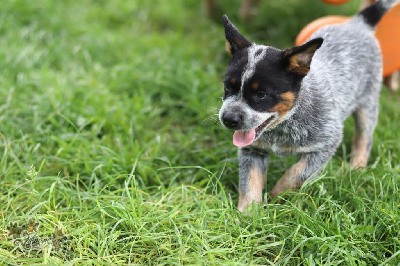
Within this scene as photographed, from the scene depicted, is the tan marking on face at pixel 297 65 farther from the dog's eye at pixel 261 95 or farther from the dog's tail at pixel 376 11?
the dog's tail at pixel 376 11

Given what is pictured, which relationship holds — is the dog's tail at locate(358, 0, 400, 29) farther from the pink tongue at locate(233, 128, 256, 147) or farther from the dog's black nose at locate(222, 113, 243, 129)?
the dog's black nose at locate(222, 113, 243, 129)

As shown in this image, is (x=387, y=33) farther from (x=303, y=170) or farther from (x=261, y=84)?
(x=261, y=84)

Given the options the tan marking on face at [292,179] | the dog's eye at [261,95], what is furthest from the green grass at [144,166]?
the dog's eye at [261,95]

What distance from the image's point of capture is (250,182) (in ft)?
13.1

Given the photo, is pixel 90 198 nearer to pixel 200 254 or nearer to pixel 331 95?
pixel 200 254

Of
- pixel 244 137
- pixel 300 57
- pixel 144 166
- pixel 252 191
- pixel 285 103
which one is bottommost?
pixel 144 166

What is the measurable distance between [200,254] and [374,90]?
221cm

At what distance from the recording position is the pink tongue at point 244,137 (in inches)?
148

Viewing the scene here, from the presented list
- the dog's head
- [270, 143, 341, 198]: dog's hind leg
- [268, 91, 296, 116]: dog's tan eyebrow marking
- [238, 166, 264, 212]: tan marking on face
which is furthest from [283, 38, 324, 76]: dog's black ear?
[238, 166, 264, 212]: tan marking on face

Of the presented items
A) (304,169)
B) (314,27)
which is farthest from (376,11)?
(304,169)

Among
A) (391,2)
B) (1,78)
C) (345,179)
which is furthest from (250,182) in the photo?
(1,78)

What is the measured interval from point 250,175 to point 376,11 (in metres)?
1.85

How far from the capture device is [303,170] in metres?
4.02

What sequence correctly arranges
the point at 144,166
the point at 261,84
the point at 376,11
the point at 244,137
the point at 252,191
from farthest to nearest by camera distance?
the point at 376,11 < the point at 144,166 < the point at 252,191 < the point at 244,137 < the point at 261,84
